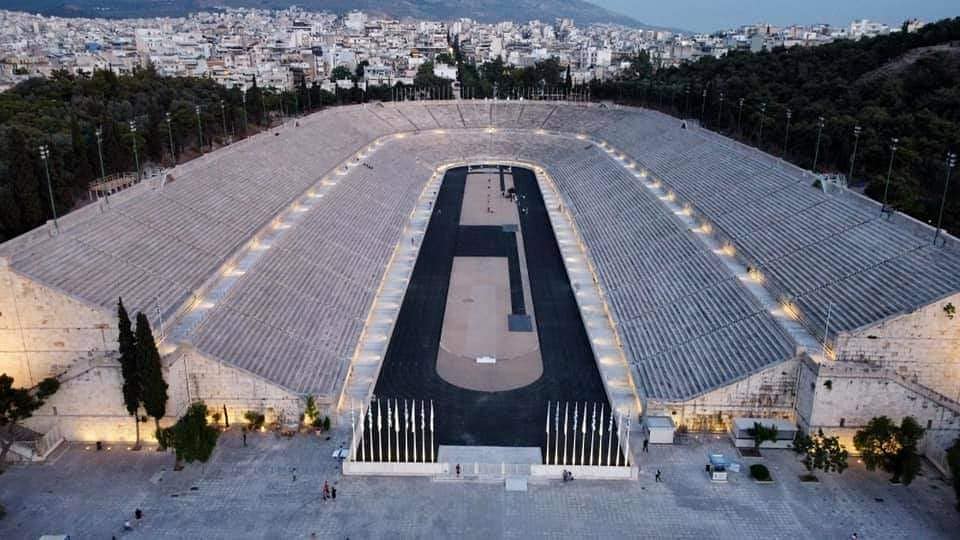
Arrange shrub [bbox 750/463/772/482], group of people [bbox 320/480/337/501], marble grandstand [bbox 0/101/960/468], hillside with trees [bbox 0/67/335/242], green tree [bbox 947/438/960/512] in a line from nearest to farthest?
green tree [bbox 947/438/960/512] → group of people [bbox 320/480/337/501] → shrub [bbox 750/463/772/482] → marble grandstand [bbox 0/101/960/468] → hillside with trees [bbox 0/67/335/242]

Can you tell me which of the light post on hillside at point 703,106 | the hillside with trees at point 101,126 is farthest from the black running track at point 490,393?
the light post on hillside at point 703,106

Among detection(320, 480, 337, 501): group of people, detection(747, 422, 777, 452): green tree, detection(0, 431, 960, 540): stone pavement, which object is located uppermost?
detection(747, 422, 777, 452): green tree

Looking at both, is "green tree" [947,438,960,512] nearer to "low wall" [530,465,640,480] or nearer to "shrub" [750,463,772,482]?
"shrub" [750,463,772,482]

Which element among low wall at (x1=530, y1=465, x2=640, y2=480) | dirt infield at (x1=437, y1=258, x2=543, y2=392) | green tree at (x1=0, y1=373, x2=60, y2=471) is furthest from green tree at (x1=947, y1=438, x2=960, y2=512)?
green tree at (x1=0, y1=373, x2=60, y2=471)

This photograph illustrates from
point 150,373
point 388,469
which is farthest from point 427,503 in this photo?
point 150,373

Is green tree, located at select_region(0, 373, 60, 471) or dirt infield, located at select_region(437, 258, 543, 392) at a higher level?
green tree, located at select_region(0, 373, 60, 471)

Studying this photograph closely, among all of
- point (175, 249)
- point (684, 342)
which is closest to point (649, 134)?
point (684, 342)

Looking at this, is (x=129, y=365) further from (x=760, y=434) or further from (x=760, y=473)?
(x=760, y=434)
